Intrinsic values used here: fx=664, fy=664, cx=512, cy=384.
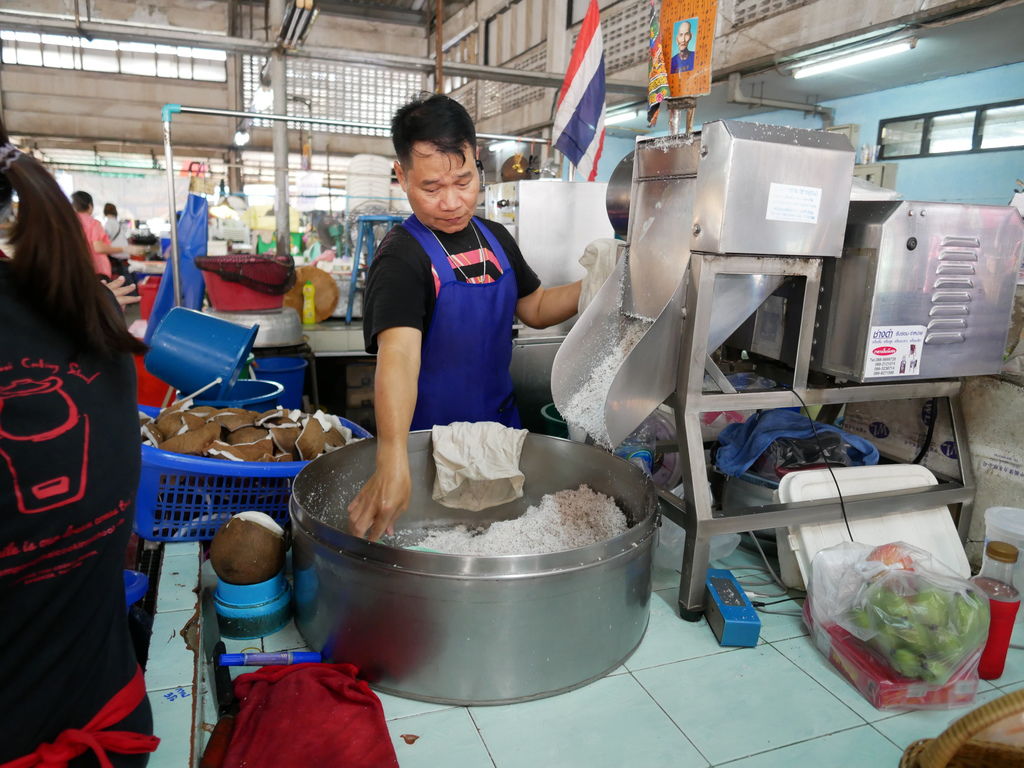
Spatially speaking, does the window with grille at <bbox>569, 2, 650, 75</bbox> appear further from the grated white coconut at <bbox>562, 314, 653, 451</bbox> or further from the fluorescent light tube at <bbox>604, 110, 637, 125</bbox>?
the grated white coconut at <bbox>562, 314, 653, 451</bbox>

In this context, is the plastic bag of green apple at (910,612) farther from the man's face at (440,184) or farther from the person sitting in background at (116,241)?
the person sitting in background at (116,241)

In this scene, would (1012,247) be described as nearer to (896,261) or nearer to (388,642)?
(896,261)

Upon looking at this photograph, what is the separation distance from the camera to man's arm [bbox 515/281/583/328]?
80.2 inches

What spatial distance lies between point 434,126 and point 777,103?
6977 mm

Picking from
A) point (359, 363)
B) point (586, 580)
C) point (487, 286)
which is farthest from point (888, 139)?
point (586, 580)

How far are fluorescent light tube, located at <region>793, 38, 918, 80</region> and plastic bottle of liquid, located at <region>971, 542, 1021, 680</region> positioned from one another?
482 centimetres

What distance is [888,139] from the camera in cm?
702

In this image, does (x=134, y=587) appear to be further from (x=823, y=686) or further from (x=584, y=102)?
(x=584, y=102)

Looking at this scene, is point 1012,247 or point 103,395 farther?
point 1012,247

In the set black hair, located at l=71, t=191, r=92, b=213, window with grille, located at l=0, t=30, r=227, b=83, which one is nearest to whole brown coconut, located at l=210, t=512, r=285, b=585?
black hair, located at l=71, t=191, r=92, b=213

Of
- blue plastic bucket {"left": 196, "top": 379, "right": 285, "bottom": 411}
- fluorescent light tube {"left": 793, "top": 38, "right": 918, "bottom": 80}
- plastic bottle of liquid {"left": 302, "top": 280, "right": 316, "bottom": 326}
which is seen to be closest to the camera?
blue plastic bucket {"left": 196, "top": 379, "right": 285, "bottom": 411}

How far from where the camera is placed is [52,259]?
0.78m

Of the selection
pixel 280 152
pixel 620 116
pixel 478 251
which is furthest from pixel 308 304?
pixel 620 116

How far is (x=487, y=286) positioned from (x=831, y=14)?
528cm
